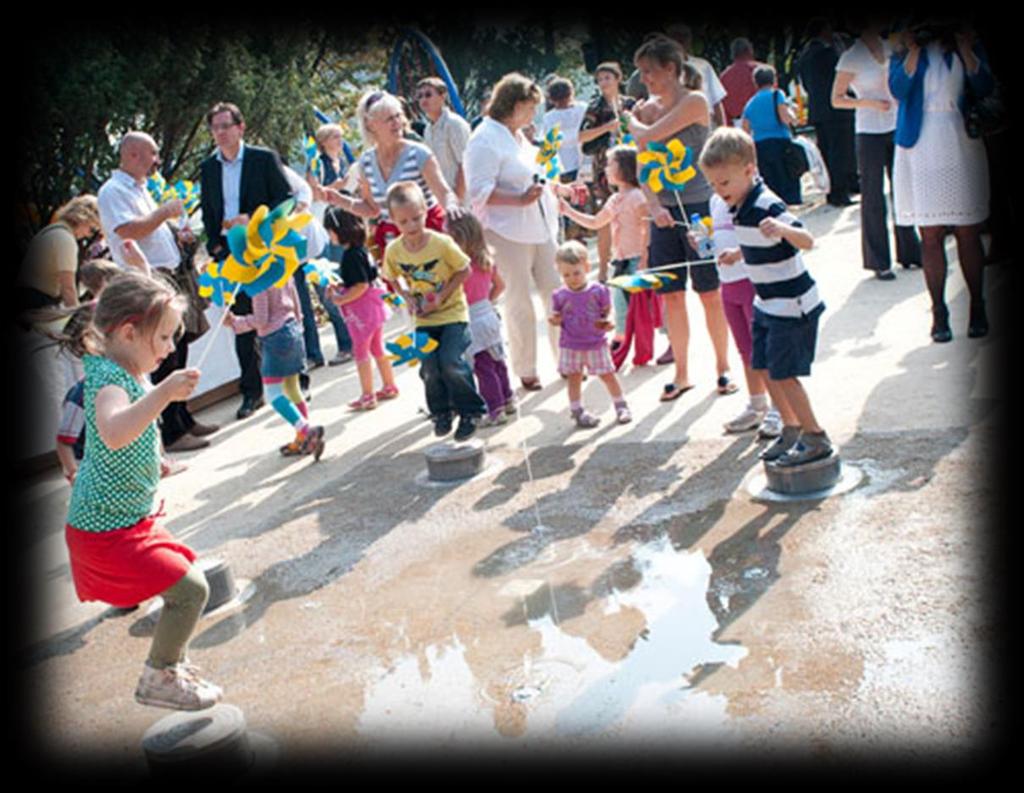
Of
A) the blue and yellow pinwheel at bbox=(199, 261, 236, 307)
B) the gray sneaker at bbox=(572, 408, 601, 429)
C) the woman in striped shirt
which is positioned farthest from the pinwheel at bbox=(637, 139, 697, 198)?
the blue and yellow pinwheel at bbox=(199, 261, 236, 307)

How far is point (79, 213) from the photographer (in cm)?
660

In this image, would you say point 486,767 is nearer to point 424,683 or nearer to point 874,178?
point 424,683

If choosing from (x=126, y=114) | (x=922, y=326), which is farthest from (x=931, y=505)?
(x=126, y=114)

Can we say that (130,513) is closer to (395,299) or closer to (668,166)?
(395,299)

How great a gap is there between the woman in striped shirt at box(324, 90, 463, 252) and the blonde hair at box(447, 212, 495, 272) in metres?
0.19

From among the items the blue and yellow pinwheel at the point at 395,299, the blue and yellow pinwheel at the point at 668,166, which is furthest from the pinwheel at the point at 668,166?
the blue and yellow pinwheel at the point at 395,299

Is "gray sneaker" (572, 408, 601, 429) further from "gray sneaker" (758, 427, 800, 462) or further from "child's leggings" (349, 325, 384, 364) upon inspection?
"child's leggings" (349, 325, 384, 364)

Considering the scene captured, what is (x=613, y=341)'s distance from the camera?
7.67m

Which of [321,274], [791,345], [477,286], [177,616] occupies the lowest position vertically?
[177,616]

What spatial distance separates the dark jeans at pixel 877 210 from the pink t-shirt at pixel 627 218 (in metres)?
1.80

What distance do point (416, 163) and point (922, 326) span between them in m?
3.26

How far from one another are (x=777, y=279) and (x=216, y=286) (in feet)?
8.49

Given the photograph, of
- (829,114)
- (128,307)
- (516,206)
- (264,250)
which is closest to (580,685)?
(128,307)

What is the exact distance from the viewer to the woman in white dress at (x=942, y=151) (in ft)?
21.0
